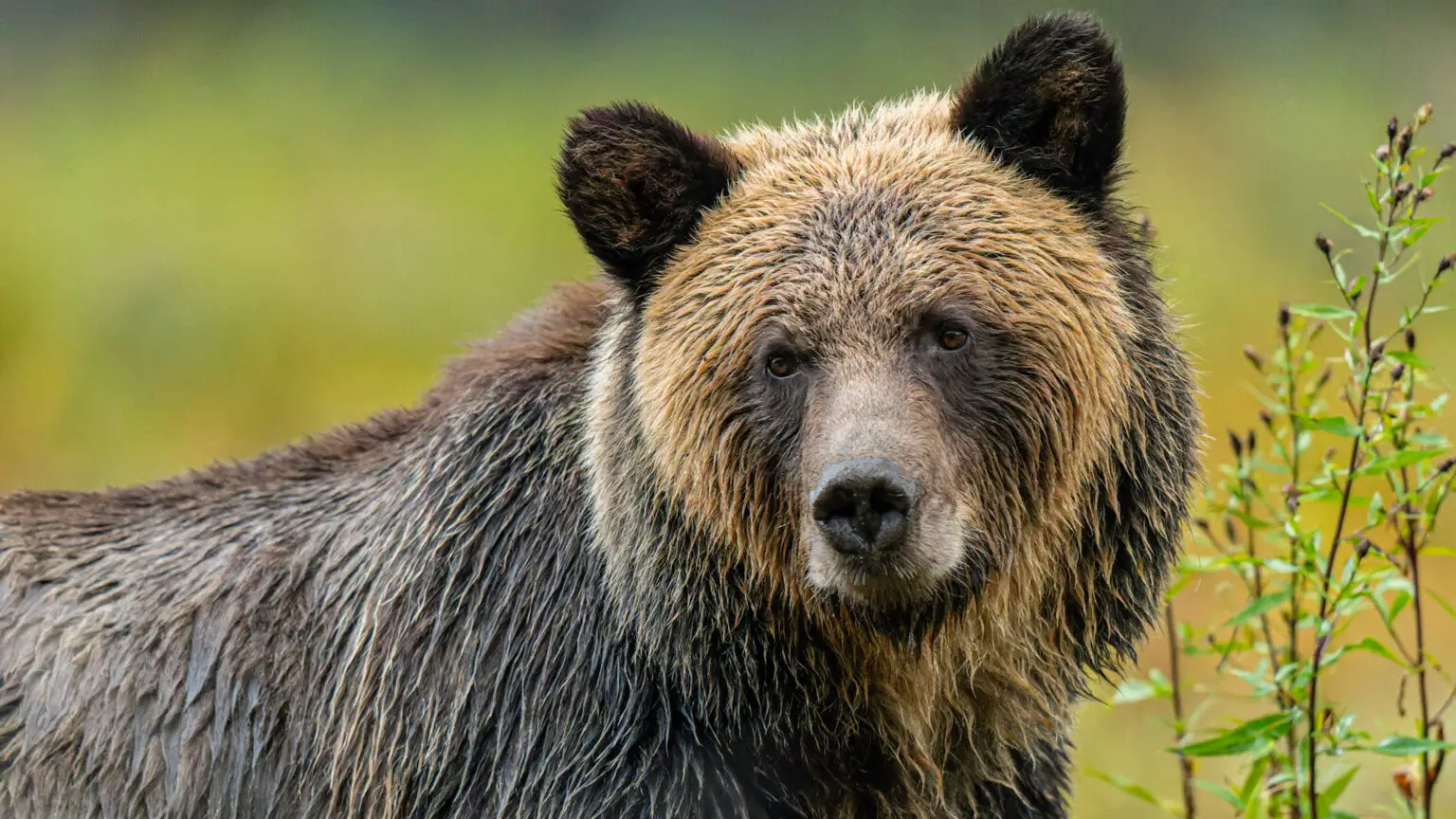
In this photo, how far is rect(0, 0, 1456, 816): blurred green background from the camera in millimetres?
14766

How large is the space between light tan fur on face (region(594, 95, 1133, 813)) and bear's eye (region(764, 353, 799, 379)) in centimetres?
6

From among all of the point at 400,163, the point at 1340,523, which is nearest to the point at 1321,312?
the point at 1340,523

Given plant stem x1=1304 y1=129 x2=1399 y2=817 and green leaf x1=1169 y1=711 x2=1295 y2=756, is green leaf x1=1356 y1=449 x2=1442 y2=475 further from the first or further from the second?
green leaf x1=1169 y1=711 x2=1295 y2=756

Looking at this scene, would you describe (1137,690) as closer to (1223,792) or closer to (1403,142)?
(1223,792)

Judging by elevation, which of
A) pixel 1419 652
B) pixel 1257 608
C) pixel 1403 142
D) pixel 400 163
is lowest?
pixel 1419 652

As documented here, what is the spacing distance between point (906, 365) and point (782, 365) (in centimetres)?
41

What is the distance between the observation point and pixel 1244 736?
5355mm

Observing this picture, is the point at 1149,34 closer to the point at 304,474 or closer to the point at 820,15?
the point at 820,15

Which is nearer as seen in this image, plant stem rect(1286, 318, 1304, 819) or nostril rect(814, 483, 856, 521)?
nostril rect(814, 483, 856, 521)

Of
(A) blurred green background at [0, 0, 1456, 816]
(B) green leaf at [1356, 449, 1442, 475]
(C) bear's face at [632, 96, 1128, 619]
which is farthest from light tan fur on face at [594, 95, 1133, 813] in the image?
(A) blurred green background at [0, 0, 1456, 816]

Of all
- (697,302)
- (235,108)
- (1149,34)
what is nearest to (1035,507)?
(697,302)

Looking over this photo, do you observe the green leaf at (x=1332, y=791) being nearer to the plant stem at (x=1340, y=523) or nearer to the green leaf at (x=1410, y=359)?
the plant stem at (x=1340, y=523)

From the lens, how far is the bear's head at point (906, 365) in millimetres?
4625

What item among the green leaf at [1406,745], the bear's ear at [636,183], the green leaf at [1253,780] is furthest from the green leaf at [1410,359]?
the bear's ear at [636,183]
